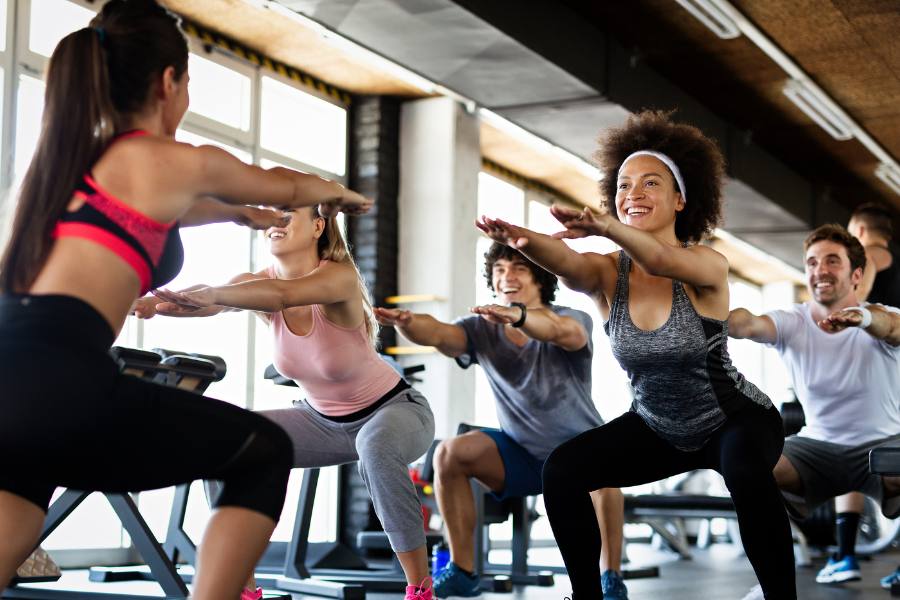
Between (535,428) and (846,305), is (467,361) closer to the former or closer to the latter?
(535,428)

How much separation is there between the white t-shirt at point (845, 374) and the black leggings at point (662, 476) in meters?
1.74

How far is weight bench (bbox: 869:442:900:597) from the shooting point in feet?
12.0

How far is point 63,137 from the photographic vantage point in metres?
1.85

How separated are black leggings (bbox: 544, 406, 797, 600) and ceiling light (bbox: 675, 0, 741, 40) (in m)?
3.23

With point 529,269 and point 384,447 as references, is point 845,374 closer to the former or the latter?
point 529,269

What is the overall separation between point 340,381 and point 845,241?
7.66 ft

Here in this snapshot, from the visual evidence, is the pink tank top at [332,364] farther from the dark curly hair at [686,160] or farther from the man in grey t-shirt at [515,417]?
the dark curly hair at [686,160]

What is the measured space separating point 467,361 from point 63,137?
260 centimetres

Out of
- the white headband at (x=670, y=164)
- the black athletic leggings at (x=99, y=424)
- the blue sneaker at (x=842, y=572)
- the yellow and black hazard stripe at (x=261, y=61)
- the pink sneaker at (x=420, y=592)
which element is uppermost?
the yellow and black hazard stripe at (x=261, y=61)

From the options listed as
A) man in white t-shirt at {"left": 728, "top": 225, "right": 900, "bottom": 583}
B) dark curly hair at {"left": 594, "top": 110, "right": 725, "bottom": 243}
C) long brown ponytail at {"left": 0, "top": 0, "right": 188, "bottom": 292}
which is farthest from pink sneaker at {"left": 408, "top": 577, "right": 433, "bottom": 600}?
man in white t-shirt at {"left": 728, "top": 225, "right": 900, "bottom": 583}

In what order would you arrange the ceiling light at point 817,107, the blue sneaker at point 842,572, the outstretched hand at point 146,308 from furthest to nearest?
the ceiling light at point 817,107
the blue sneaker at point 842,572
the outstretched hand at point 146,308

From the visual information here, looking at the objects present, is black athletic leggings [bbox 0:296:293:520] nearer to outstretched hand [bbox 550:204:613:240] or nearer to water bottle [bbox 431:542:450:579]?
outstretched hand [bbox 550:204:613:240]

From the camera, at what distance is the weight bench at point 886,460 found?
12.0ft

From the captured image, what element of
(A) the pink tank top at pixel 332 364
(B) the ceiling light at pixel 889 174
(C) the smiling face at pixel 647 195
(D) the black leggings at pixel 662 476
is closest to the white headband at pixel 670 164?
(C) the smiling face at pixel 647 195
